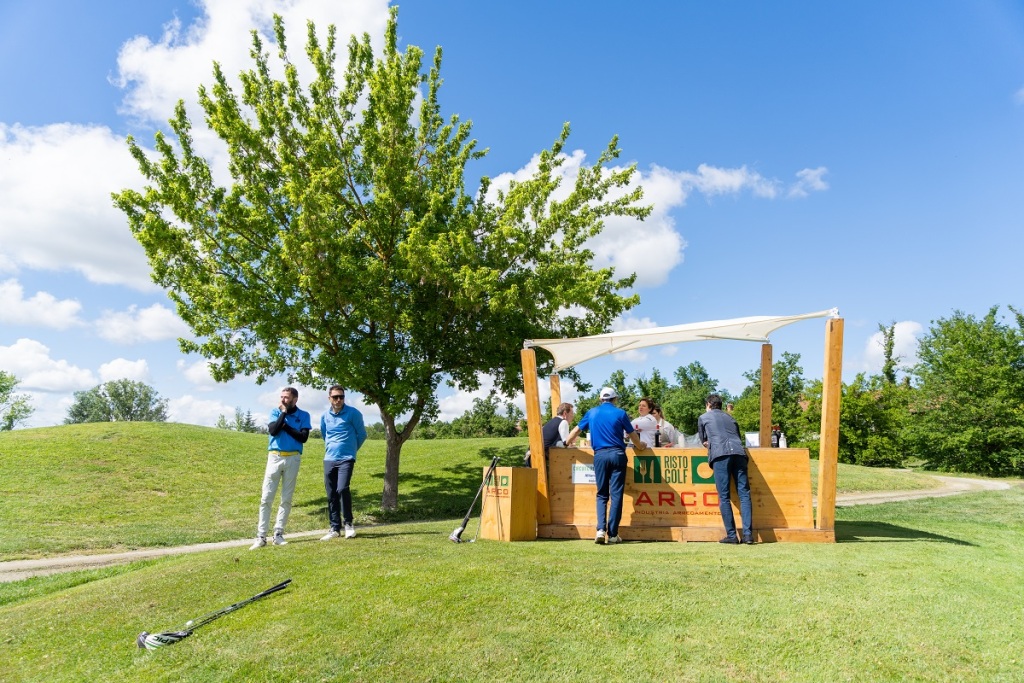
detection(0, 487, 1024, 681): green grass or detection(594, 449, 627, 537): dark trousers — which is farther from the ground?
detection(594, 449, 627, 537): dark trousers

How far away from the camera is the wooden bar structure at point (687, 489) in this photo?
8.27 m

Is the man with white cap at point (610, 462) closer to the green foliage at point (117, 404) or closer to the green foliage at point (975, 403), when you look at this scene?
the green foliage at point (975, 403)

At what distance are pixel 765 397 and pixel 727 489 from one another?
268cm

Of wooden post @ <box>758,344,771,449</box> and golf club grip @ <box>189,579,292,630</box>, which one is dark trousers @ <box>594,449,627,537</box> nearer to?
wooden post @ <box>758,344,771,449</box>

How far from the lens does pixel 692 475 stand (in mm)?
8938

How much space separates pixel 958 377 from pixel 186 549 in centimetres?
3915

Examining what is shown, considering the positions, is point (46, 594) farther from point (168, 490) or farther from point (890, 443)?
point (890, 443)

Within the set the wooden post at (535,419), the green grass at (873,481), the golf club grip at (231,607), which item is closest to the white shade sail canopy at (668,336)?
the wooden post at (535,419)

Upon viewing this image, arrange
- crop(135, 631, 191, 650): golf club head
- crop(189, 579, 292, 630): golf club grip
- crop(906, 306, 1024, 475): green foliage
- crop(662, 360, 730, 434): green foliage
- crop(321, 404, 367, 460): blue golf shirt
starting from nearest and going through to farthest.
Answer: crop(135, 631, 191, 650): golf club head, crop(189, 579, 292, 630): golf club grip, crop(321, 404, 367, 460): blue golf shirt, crop(906, 306, 1024, 475): green foliage, crop(662, 360, 730, 434): green foliage

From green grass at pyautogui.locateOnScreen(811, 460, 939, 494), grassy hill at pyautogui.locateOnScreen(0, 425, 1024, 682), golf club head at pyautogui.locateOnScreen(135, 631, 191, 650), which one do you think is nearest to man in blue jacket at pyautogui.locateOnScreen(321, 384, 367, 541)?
grassy hill at pyautogui.locateOnScreen(0, 425, 1024, 682)

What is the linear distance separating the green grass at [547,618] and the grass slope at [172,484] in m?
8.27

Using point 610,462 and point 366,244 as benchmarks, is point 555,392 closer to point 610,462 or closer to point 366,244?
point 610,462

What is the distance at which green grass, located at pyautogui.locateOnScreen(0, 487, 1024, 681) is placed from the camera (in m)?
4.00

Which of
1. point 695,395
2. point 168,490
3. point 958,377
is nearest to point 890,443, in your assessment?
point 958,377
